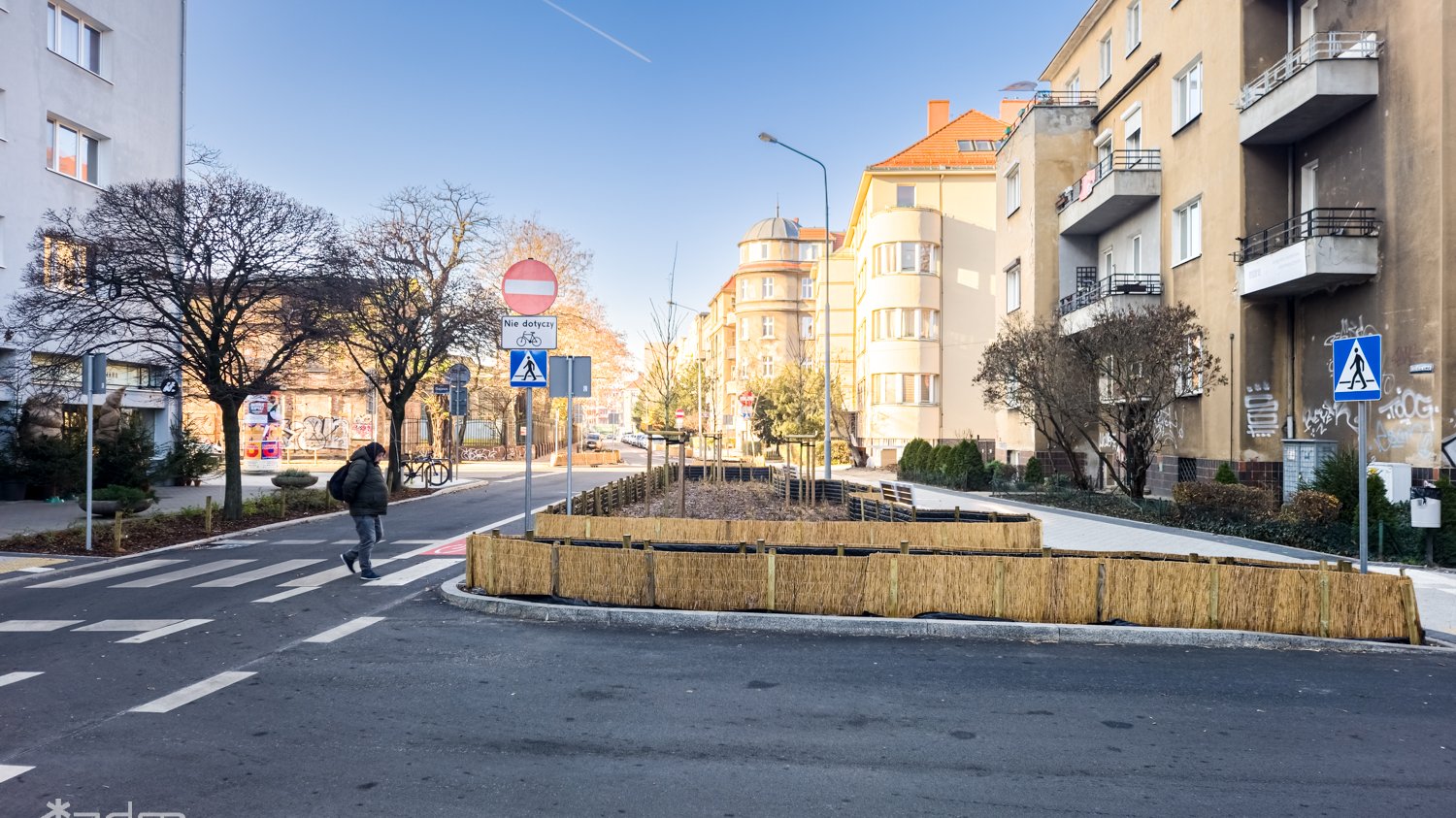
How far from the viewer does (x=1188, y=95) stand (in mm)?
22766

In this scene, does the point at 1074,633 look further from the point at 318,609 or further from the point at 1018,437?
the point at 1018,437

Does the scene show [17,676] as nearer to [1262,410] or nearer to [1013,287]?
[1262,410]

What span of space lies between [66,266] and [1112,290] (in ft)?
74.1

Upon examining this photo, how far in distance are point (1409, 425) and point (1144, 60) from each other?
509 inches

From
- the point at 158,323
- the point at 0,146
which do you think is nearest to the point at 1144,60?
the point at 158,323

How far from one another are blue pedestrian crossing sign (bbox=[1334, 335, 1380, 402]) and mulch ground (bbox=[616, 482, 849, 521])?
24.7 feet

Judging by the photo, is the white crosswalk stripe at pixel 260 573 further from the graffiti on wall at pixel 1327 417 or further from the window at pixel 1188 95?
the window at pixel 1188 95

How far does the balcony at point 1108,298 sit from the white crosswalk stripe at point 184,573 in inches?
683

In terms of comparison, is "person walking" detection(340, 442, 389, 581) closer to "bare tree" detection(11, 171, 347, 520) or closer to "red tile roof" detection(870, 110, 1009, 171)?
"bare tree" detection(11, 171, 347, 520)

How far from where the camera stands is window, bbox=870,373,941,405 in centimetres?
4456

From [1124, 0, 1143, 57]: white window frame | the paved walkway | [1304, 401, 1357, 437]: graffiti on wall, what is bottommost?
the paved walkway

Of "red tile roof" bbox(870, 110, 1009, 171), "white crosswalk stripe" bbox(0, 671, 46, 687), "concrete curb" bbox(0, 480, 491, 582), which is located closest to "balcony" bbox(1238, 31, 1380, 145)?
"white crosswalk stripe" bbox(0, 671, 46, 687)

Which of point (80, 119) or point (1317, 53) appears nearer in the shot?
point (1317, 53)

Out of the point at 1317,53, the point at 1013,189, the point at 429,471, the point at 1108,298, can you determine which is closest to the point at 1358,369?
the point at 1317,53
